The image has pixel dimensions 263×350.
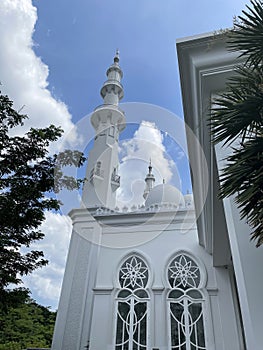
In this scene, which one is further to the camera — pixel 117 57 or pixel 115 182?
pixel 117 57

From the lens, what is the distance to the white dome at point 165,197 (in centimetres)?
830

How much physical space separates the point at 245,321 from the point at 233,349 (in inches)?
197

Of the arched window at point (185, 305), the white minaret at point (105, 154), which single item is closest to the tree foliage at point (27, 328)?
the arched window at point (185, 305)

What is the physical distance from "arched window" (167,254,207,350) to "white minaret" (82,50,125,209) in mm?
4058

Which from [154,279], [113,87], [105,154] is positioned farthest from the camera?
[113,87]

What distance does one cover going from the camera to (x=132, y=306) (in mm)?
6211

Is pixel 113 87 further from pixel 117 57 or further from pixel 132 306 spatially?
pixel 132 306

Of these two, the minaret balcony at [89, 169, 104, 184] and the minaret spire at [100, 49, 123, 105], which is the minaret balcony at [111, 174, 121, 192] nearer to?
the minaret balcony at [89, 169, 104, 184]

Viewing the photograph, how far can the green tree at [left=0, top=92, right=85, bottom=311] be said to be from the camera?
381 centimetres

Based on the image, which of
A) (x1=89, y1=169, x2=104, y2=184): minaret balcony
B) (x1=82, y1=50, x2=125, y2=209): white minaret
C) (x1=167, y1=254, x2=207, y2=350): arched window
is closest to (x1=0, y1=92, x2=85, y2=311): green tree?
(x1=167, y1=254, x2=207, y2=350): arched window

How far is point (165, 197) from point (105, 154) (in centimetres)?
423

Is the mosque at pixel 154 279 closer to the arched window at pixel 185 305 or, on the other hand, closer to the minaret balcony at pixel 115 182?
the arched window at pixel 185 305

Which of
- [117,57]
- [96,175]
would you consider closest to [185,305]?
[96,175]

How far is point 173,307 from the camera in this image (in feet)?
20.0
